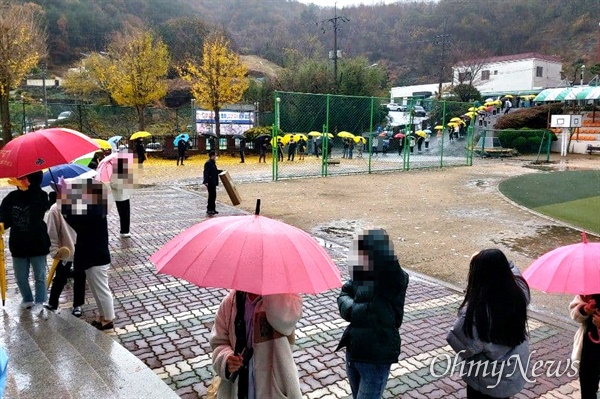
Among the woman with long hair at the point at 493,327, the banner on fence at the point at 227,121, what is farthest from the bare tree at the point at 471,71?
the woman with long hair at the point at 493,327

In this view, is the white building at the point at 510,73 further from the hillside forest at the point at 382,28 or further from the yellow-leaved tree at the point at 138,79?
the yellow-leaved tree at the point at 138,79

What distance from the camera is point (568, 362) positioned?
4.46m

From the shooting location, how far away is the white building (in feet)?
192

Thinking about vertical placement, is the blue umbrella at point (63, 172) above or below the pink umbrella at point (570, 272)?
above

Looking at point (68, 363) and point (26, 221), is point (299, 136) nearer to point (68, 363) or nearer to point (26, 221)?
point (26, 221)

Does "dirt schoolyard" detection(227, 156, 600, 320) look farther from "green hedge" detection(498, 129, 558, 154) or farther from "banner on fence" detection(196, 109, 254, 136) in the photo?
"green hedge" detection(498, 129, 558, 154)

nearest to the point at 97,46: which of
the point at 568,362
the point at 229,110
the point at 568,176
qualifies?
the point at 229,110

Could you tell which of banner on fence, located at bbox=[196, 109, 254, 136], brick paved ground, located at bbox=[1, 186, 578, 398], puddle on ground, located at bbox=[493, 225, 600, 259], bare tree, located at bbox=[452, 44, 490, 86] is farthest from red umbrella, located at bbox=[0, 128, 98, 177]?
bare tree, located at bbox=[452, 44, 490, 86]

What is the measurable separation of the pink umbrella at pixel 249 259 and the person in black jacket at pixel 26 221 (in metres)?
3.08

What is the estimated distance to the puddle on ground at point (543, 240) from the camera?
820cm

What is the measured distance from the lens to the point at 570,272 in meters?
3.04

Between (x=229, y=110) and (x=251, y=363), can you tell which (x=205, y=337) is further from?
(x=229, y=110)

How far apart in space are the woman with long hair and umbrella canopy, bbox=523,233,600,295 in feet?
1.05

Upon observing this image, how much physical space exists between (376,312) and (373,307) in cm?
3
